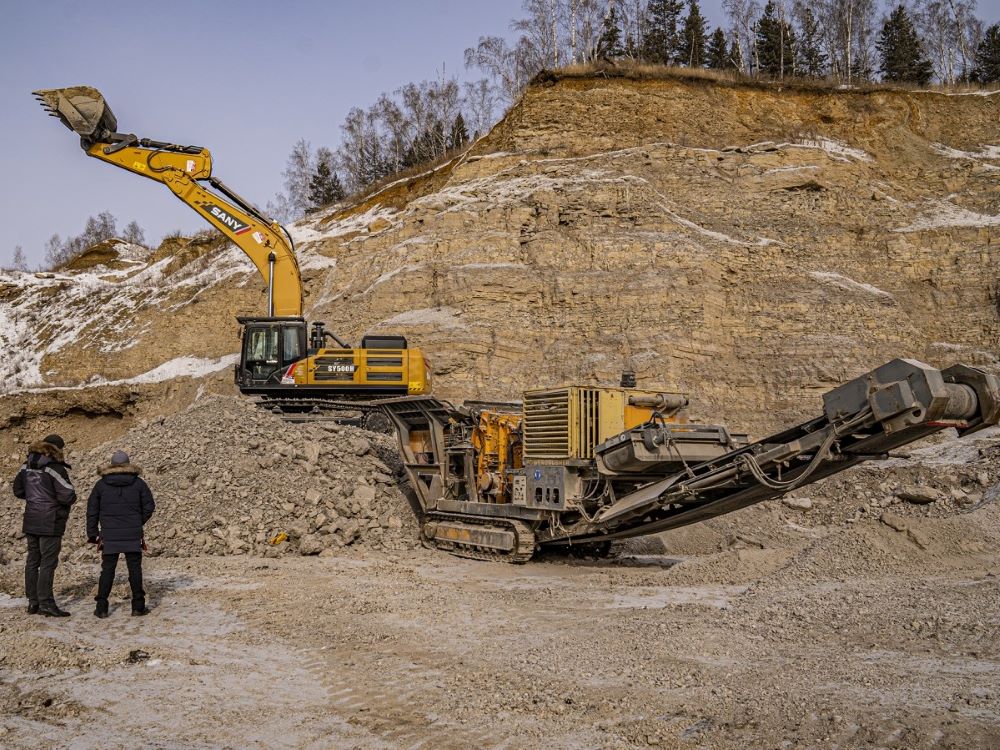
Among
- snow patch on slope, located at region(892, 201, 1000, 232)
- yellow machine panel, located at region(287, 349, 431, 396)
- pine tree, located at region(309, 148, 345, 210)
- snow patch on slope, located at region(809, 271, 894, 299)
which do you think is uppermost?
pine tree, located at region(309, 148, 345, 210)

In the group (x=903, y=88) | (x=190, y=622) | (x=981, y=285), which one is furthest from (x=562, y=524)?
(x=903, y=88)

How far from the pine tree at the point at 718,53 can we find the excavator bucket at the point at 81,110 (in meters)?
25.8

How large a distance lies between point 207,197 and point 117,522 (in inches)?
536

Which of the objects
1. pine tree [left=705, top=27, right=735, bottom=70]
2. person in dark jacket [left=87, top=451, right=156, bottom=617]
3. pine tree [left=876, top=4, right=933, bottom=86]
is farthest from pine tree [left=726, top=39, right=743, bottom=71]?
person in dark jacket [left=87, top=451, right=156, bottom=617]

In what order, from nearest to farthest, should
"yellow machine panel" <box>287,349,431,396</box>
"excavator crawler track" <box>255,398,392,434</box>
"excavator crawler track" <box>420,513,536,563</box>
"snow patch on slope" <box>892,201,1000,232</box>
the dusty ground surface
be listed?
1. the dusty ground surface
2. "excavator crawler track" <box>420,513,536,563</box>
3. "excavator crawler track" <box>255,398,392,434</box>
4. "yellow machine panel" <box>287,349,431,396</box>
5. "snow patch on slope" <box>892,201,1000,232</box>

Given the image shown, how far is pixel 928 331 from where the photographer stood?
67.4 feet

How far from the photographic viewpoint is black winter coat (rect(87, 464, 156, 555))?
715cm

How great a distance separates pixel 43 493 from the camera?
23.2ft

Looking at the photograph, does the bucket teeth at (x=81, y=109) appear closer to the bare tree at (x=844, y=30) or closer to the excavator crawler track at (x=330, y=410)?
the excavator crawler track at (x=330, y=410)

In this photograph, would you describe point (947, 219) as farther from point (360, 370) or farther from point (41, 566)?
point (41, 566)

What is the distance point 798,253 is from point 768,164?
3186 millimetres

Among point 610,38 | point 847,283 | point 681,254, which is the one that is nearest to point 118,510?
point 681,254

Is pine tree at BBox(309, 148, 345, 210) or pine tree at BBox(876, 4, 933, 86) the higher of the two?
pine tree at BBox(876, 4, 933, 86)

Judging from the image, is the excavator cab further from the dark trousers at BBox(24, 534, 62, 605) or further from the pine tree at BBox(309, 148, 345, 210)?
the pine tree at BBox(309, 148, 345, 210)
